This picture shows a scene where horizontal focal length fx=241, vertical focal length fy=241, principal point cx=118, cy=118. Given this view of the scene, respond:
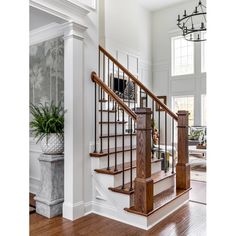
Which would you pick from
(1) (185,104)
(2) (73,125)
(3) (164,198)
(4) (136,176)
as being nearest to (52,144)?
(2) (73,125)

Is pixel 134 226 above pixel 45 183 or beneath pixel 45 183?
beneath

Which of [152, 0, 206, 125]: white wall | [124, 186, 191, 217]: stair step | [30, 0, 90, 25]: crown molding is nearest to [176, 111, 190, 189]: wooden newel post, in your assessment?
[124, 186, 191, 217]: stair step

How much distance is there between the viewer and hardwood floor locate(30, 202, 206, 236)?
2.43 m

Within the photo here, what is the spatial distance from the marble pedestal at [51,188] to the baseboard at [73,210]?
5.3 inches

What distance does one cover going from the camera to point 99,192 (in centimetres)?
294

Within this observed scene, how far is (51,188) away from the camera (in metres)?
2.89

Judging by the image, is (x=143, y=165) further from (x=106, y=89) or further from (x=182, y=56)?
(x=182, y=56)

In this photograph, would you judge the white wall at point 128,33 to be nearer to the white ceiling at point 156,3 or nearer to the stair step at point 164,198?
the white ceiling at point 156,3

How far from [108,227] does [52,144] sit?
1.15 meters

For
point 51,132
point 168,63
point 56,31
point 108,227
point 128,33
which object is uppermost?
point 128,33

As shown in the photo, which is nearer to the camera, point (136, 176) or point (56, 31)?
point (136, 176)

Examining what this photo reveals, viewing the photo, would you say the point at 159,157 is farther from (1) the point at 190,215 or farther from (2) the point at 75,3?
(2) the point at 75,3
